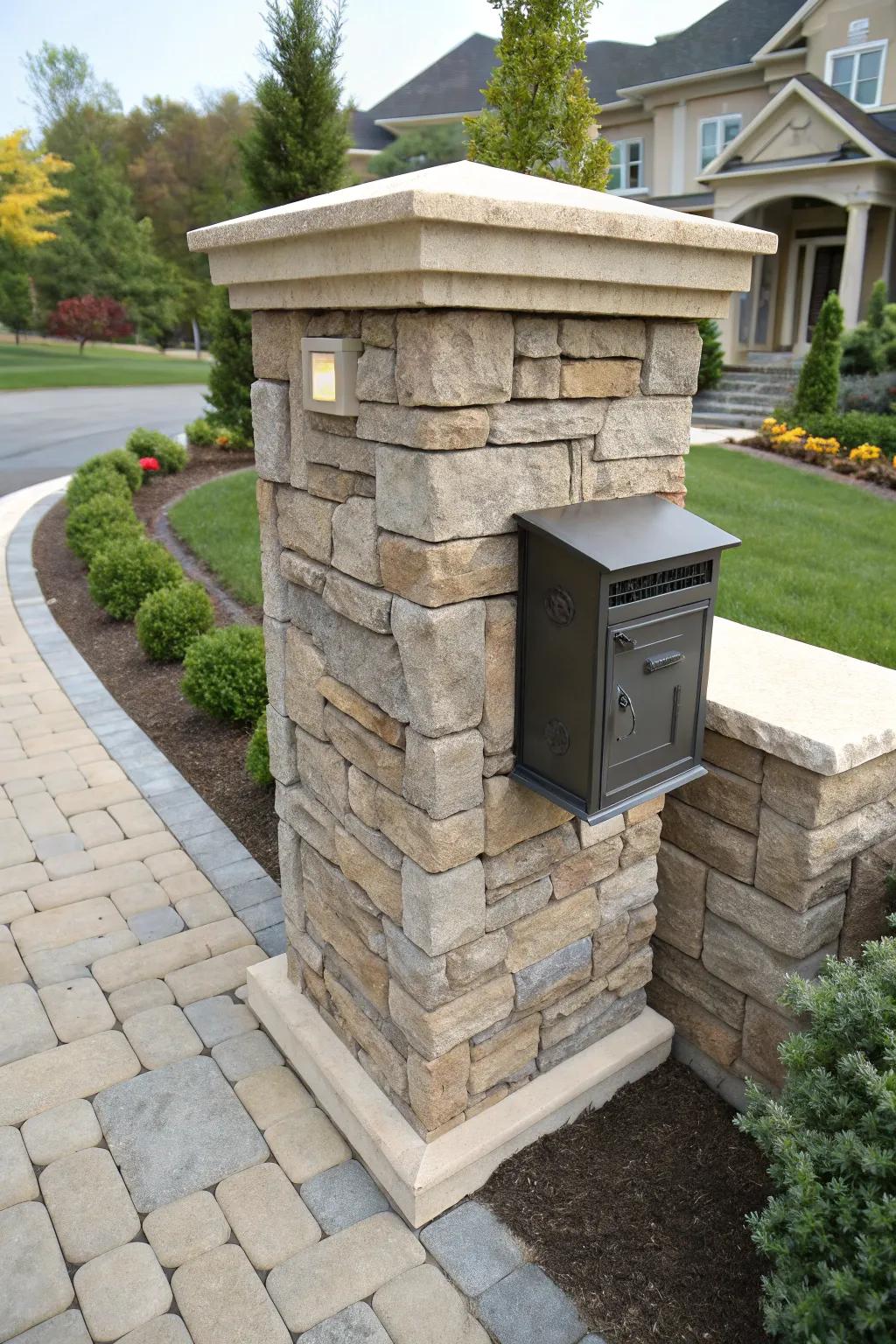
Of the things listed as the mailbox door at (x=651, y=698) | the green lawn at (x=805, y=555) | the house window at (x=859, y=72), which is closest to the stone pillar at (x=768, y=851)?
the mailbox door at (x=651, y=698)

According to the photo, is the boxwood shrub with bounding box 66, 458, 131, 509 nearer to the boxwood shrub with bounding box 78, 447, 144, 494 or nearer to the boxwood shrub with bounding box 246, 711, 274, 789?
the boxwood shrub with bounding box 78, 447, 144, 494

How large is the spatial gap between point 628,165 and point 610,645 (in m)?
23.9

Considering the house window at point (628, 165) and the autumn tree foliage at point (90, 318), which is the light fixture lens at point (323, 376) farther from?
the autumn tree foliage at point (90, 318)

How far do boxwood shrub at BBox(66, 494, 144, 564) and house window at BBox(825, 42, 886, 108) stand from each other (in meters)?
17.4

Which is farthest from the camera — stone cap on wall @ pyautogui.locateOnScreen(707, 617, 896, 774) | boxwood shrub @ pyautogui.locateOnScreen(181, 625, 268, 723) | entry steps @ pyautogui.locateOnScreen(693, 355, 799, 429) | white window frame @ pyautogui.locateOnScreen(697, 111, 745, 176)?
white window frame @ pyautogui.locateOnScreen(697, 111, 745, 176)

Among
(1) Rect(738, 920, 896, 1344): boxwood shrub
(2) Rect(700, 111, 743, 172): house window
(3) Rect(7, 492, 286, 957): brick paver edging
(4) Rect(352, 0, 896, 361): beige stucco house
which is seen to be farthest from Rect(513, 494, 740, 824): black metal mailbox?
(2) Rect(700, 111, 743, 172): house window

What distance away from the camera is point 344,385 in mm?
2088

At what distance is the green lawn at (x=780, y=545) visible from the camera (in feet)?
18.7

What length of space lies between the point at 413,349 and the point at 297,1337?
2257mm

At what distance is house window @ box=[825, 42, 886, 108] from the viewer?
704 inches

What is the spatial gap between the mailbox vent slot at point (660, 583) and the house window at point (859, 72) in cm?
2065

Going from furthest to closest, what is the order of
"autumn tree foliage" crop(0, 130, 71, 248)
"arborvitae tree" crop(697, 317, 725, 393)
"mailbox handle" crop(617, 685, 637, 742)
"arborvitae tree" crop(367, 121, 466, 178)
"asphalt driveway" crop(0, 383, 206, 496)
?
"autumn tree foliage" crop(0, 130, 71, 248) → "arborvitae tree" crop(367, 121, 466, 178) → "arborvitae tree" crop(697, 317, 725, 393) → "asphalt driveway" crop(0, 383, 206, 496) → "mailbox handle" crop(617, 685, 637, 742)

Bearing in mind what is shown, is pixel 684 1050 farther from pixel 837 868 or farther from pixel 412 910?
pixel 412 910

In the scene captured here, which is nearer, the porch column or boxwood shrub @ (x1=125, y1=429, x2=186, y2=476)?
boxwood shrub @ (x1=125, y1=429, x2=186, y2=476)
